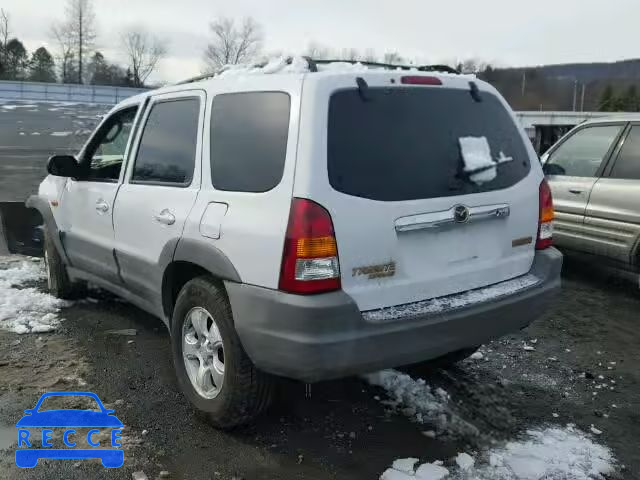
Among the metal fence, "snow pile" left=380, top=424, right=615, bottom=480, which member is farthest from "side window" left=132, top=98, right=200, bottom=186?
the metal fence

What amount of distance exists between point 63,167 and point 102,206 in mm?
601

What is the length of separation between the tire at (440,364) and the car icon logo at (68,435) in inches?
72.8

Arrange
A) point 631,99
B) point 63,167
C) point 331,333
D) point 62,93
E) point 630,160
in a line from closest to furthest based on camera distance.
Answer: point 331,333 < point 63,167 < point 630,160 < point 631,99 < point 62,93

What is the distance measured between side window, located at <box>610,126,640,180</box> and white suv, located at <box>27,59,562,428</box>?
268 cm

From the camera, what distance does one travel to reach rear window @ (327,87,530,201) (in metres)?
2.71

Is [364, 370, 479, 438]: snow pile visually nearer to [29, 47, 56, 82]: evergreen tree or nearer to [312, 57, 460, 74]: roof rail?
[312, 57, 460, 74]: roof rail

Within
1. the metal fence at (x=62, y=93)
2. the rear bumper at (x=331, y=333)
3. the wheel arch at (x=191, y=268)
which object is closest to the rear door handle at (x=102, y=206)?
the wheel arch at (x=191, y=268)

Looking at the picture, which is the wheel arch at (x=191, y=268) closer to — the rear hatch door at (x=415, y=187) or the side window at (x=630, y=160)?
the rear hatch door at (x=415, y=187)

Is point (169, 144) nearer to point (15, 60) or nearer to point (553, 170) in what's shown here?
point (553, 170)

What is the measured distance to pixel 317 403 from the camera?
3.53 m

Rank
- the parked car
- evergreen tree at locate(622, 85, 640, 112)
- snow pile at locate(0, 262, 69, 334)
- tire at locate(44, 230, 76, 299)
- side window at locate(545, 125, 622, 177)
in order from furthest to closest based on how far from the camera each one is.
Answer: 1. evergreen tree at locate(622, 85, 640, 112)
2. side window at locate(545, 125, 622, 177)
3. the parked car
4. tire at locate(44, 230, 76, 299)
5. snow pile at locate(0, 262, 69, 334)

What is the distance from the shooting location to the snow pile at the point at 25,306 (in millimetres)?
4670

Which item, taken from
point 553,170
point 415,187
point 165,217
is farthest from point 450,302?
point 553,170

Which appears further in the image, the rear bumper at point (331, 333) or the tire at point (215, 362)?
the tire at point (215, 362)
